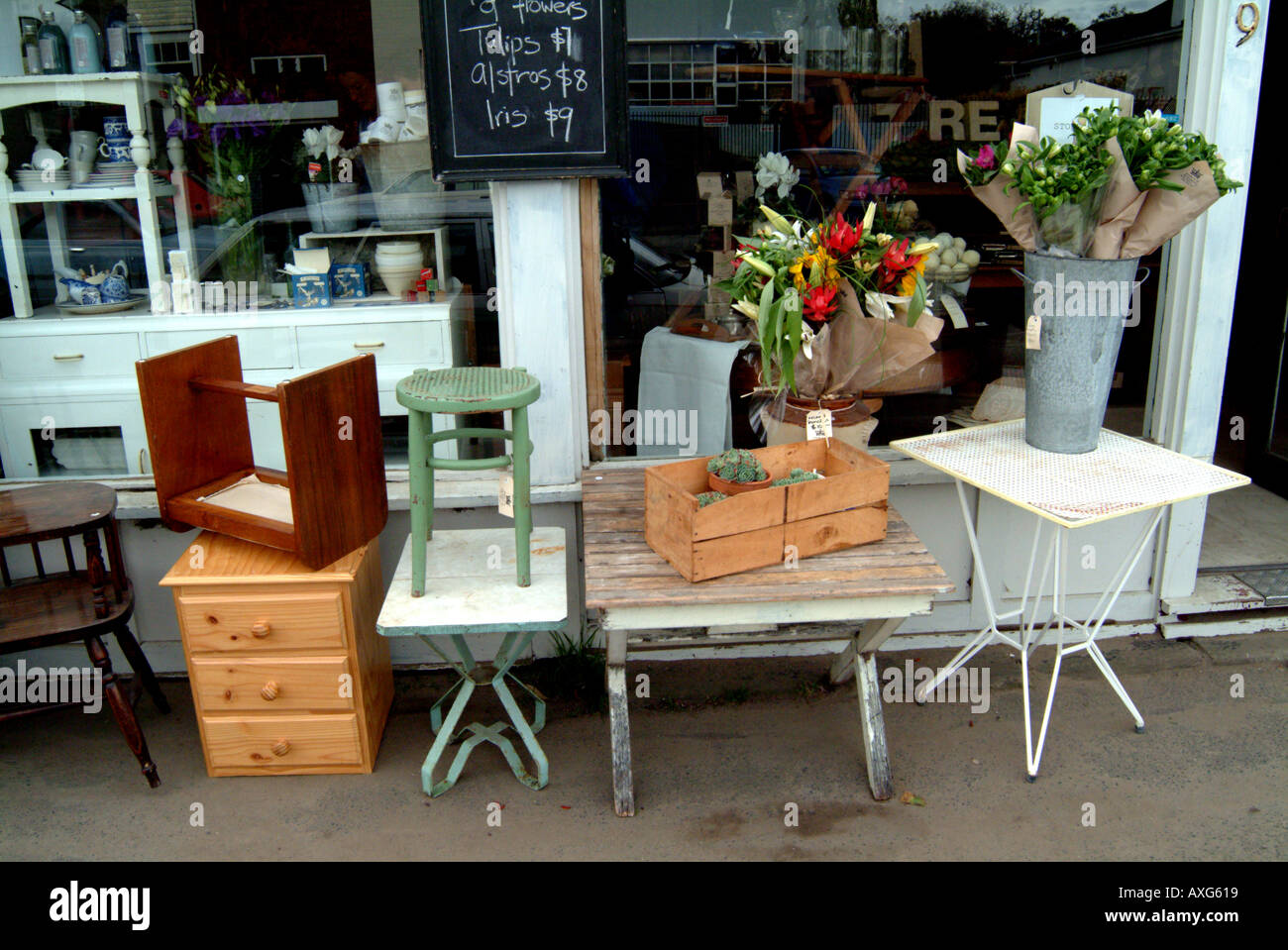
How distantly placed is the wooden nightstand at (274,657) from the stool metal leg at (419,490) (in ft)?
0.82

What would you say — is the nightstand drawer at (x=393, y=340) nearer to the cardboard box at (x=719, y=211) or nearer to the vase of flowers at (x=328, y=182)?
the vase of flowers at (x=328, y=182)

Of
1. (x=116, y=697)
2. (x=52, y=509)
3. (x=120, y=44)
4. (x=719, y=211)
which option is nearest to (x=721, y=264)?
(x=719, y=211)

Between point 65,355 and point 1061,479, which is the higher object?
point 65,355

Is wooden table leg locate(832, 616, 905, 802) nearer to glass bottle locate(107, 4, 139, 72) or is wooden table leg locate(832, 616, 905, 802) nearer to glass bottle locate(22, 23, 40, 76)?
glass bottle locate(107, 4, 139, 72)

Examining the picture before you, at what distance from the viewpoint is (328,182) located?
3.70 metres

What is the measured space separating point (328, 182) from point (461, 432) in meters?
1.43

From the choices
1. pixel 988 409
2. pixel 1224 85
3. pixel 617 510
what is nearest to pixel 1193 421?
pixel 988 409

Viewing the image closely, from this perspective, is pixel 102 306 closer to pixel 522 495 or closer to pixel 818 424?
pixel 522 495

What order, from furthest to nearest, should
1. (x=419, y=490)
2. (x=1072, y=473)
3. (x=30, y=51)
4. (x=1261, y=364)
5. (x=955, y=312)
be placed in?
(x=1261, y=364)
(x=955, y=312)
(x=30, y=51)
(x=1072, y=473)
(x=419, y=490)

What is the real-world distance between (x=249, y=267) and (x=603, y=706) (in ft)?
6.67

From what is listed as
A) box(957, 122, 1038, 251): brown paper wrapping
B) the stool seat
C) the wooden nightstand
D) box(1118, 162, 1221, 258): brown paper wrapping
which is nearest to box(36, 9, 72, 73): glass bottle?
the wooden nightstand

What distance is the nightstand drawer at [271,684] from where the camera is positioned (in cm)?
299

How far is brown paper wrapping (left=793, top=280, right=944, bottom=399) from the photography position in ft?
9.46

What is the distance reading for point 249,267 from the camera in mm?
3725
